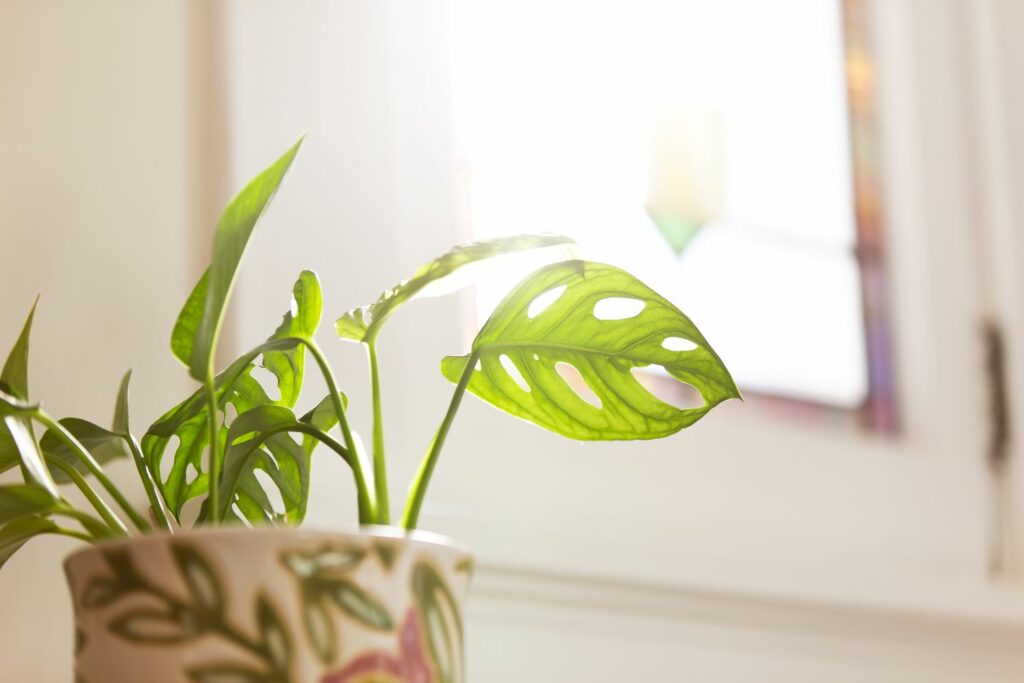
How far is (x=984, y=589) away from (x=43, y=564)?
0.82 metres

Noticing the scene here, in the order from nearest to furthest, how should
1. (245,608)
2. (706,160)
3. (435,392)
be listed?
(245,608) < (435,392) < (706,160)

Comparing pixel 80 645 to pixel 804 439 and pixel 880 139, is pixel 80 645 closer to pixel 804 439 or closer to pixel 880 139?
pixel 804 439

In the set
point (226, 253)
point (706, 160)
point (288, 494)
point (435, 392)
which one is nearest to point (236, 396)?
point (288, 494)

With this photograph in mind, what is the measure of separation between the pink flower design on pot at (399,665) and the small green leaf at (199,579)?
0.15 ft

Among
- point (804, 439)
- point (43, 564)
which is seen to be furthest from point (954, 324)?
point (43, 564)

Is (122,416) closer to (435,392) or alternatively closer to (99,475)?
(99,475)

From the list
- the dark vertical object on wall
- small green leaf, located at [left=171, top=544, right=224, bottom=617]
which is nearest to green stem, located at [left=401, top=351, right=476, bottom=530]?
small green leaf, located at [left=171, top=544, right=224, bottom=617]

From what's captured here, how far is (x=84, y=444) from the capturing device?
57cm

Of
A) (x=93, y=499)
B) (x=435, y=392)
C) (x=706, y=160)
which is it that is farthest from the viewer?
(x=706, y=160)

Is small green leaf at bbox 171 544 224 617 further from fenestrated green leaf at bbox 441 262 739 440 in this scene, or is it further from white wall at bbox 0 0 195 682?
white wall at bbox 0 0 195 682

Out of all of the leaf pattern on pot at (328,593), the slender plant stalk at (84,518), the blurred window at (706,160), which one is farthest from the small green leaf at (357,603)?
the blurred window at (706,160)

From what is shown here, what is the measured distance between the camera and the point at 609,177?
3.64 ft

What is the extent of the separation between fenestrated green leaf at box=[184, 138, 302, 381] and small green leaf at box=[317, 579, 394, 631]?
0.09 meters

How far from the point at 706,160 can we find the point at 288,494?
0.70 meters
